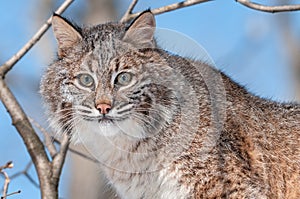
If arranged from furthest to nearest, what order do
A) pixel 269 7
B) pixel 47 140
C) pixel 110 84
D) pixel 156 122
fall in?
pixel 47 140 < pixel 156 122 < pixel 269 7 < pixel 110 84

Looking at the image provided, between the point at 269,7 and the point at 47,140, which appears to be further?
the point at 47,140

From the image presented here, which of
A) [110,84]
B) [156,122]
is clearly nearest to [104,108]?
[110,84]

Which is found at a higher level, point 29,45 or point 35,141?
point 29,45

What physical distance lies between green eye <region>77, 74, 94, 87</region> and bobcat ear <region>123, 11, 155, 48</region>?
0.37m

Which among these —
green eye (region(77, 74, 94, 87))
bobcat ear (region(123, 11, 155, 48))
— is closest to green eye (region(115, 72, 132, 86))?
green eye (region(77, 74, 94, 87))

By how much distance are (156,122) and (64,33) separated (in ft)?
2.73

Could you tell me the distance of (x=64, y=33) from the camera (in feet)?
18.4

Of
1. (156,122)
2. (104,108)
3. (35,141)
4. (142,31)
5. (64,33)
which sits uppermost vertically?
(64,33)

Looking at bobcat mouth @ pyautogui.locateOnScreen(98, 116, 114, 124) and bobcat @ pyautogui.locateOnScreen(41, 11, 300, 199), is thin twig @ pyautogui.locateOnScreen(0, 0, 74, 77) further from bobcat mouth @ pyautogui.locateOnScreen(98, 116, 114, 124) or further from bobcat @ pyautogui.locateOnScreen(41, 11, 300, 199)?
bobcat mouth @ pyautogui.locateOnScreen(98, 116, 114, 124)

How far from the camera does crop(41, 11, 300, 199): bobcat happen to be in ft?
17.4

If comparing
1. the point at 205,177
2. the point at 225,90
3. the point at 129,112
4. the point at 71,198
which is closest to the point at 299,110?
the point at 225,90

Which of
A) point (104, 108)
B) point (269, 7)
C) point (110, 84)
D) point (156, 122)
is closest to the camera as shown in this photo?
point (104, 108)

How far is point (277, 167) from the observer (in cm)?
562

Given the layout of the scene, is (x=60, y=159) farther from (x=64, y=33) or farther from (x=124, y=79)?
(x=64, y=33)
